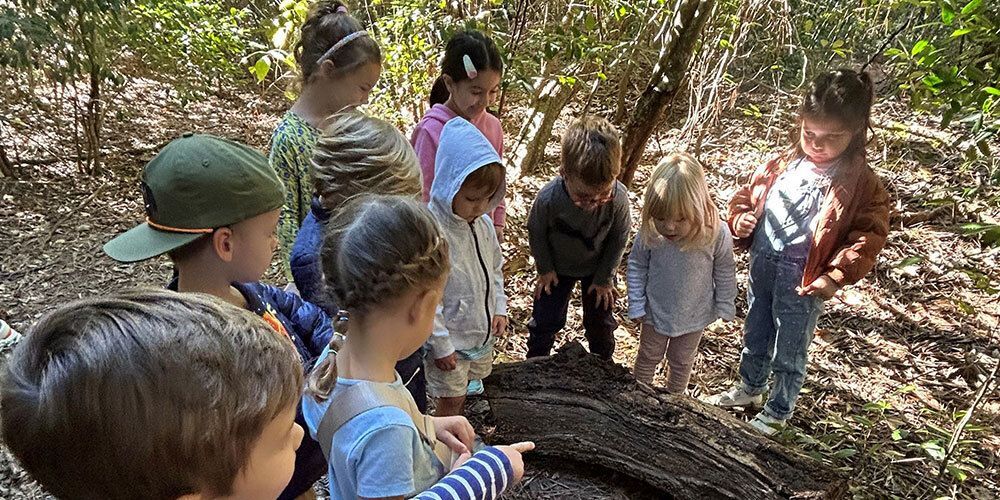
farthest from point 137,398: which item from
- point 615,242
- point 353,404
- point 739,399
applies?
point 739,399

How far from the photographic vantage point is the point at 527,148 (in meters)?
5.46

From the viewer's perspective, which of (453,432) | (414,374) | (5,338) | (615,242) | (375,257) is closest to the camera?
(375,257)

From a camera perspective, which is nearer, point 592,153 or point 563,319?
point 592,153

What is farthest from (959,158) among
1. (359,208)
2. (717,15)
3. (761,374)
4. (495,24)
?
(359,208)

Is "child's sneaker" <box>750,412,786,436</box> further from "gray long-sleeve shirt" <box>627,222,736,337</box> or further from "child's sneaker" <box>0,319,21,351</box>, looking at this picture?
"child's sneaker" <box>0,319,21,351</box>

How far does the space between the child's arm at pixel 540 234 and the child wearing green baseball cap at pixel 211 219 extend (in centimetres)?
148

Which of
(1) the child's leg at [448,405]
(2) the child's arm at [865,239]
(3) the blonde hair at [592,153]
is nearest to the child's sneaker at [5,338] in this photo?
(1) the child's leg at [448,405]

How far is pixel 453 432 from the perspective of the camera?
165 cm

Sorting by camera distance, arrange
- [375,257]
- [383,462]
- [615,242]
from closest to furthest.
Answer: [383,462] → [375,257] → [615,242]

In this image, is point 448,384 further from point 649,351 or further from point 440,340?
point 649,351

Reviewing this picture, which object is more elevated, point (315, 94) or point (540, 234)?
point (315, 94)

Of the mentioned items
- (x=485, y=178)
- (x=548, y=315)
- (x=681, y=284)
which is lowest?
(x=548, y=315)

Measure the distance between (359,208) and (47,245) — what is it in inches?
154

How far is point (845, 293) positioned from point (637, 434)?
8.24 ft
